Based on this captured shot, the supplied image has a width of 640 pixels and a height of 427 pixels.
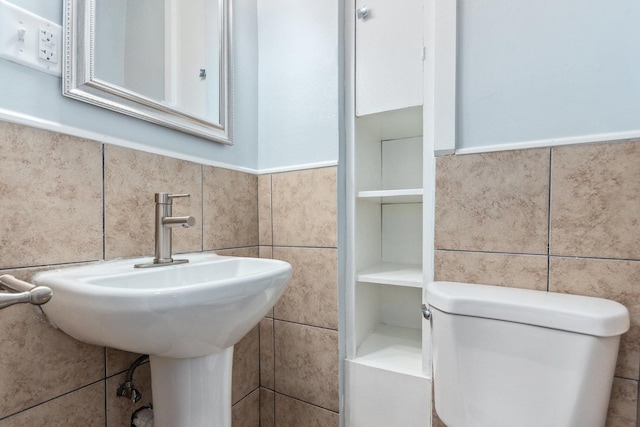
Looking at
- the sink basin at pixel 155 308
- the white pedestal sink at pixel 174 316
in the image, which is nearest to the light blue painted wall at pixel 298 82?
the white pedestal sink at pixel 174 316

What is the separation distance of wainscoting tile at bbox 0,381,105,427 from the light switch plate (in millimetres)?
712

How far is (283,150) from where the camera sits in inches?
47.6

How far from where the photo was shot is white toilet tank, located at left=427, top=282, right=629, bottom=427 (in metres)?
0.63

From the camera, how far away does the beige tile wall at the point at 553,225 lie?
73 centimetres

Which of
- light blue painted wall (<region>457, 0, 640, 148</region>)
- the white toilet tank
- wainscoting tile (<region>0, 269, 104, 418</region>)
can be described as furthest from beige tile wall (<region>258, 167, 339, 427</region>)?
wainscoting tile (<region>0, 269, 104, 418</region>)

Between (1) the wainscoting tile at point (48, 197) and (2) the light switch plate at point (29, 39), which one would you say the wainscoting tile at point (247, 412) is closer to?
(1) the wainscoting tile at point (48, 197)

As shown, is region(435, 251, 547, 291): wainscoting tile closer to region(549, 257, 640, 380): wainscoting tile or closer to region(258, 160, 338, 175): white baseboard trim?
region(549, 257, 640, 380): wainscoting tile

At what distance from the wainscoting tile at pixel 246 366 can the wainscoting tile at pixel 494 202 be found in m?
0.77

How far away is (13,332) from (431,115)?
1.14m

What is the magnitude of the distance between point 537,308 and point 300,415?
0.89 meters

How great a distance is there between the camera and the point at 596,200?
0.76m

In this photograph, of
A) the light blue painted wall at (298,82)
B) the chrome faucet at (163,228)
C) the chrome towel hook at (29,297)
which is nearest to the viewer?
the chrome towel hook at (29,297)

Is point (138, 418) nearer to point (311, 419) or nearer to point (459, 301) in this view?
point (311, 419)

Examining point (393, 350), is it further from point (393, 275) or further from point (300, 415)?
point (300, 415)
